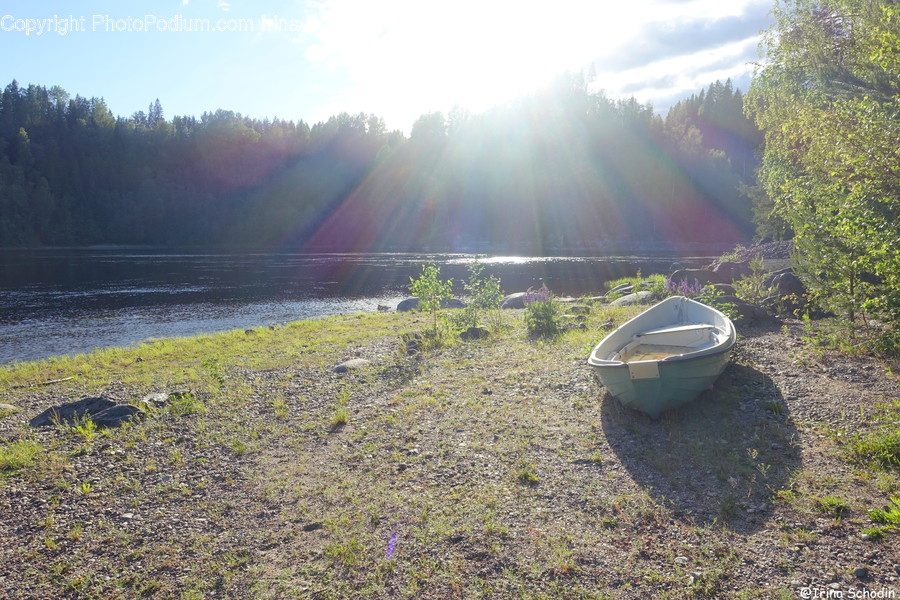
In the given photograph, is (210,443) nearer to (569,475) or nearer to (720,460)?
(569,475)

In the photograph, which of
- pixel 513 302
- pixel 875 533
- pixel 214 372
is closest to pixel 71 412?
pixel 214 372

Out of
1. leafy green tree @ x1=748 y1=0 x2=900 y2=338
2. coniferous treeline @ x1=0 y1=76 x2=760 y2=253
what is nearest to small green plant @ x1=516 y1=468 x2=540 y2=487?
leafy green tree @ x1=748 y1=0 x2=900 y2=338

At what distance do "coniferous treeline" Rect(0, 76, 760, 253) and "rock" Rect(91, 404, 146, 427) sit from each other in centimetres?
6776

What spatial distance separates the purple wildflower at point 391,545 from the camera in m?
5.06

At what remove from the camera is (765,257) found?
27.6 metres

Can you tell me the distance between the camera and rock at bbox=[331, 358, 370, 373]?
12297 millimetres

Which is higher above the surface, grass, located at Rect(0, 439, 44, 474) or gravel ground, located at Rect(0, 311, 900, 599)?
grass, located at Rect(0, 439, 44, 474)

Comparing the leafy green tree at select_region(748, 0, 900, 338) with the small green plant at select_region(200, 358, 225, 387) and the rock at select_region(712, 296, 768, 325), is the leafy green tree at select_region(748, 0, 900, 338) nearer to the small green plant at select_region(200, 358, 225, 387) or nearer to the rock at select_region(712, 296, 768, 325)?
the rock at select_region(712, 296, 768, 325)

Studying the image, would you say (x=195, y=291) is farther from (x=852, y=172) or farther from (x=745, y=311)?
(x=852, y=172)

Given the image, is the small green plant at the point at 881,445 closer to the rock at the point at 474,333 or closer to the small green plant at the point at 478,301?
the rock at the point at 474,333

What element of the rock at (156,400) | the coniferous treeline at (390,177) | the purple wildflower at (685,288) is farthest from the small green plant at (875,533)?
the coniferous treeline at (390,177)

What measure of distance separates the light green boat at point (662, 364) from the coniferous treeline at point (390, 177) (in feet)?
211

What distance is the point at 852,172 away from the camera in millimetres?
7973

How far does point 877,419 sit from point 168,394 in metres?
12.2
